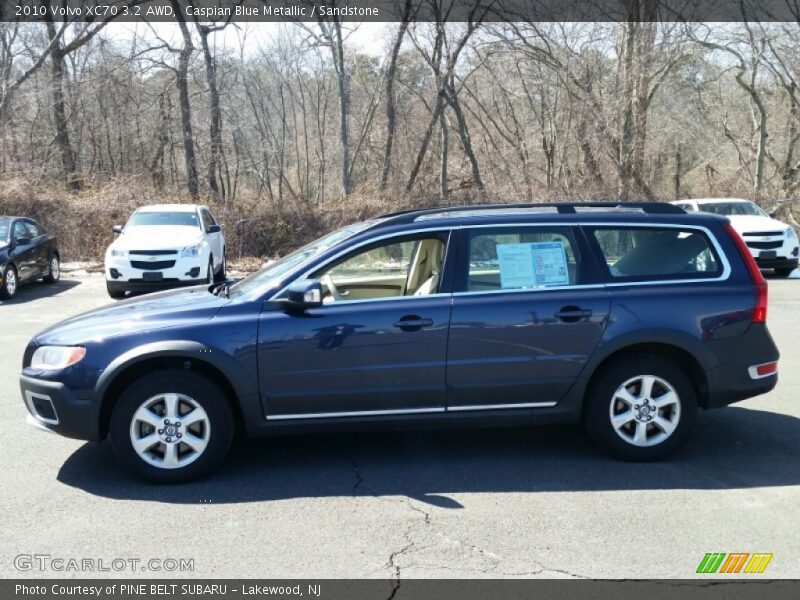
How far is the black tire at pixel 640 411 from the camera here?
5.14m

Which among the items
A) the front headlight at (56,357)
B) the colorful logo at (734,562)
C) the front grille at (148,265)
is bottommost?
Answer: the colorful logo at (734,562)

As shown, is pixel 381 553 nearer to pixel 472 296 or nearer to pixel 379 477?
pixel 379 477

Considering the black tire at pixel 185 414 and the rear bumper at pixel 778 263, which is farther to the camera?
the rear bumper at pixel 778 263

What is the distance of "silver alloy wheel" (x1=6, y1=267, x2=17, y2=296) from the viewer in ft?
46.3

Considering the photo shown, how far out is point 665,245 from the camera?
5.40 metres

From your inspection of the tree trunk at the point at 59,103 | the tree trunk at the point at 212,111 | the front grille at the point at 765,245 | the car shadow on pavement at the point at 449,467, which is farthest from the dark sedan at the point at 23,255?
the front grille at the point at 765,245

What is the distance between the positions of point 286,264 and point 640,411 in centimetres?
267

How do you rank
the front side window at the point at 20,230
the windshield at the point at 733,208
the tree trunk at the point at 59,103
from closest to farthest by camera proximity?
1. the front side window at the point at 20,230
2. the windshield at the point at 733,208
3. the tree trunk at the point at 59,103

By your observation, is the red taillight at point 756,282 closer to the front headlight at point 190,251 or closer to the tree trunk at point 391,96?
the front headlight at point 190,251

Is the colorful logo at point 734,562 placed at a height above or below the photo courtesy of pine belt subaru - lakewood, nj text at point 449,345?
below

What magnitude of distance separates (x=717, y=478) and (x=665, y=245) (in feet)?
5.29

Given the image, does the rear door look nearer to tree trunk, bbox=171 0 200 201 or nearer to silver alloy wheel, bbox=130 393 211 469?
silver alloy wheel, bbox=130 393 211 469

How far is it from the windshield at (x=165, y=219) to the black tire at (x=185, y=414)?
36.3 feet
